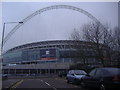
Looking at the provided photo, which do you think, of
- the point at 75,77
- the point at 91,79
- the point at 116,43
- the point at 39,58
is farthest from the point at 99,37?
the point at 39,58

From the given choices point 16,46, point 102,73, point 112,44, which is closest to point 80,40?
point 112,44

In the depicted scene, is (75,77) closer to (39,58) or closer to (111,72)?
(111,72)

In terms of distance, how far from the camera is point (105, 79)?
1490cm

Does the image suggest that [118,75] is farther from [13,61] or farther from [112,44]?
[13,61]

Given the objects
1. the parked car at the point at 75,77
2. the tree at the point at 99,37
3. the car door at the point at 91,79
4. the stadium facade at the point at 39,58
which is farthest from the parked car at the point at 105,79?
the stadium facade at the point at 39,58

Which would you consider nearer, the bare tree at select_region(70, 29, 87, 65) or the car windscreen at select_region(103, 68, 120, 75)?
the car windscreen at select_region(103, 68, 120, 75)

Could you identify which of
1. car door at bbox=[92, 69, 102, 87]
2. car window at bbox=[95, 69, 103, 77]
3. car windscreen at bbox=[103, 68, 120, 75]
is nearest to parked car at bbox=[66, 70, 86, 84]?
car door at bbox=[92, 69, 102, 87]

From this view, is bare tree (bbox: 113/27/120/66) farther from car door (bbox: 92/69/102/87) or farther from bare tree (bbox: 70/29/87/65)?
car door (bbox: 92/69/102/87)

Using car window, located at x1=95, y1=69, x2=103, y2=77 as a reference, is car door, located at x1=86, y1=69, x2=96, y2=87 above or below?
below

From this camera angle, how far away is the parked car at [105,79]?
1400 centimetres

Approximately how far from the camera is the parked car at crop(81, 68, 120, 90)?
14.0m

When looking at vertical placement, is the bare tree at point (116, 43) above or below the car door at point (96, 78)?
above

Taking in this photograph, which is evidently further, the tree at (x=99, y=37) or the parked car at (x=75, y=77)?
the tree at (x=99, y=37)

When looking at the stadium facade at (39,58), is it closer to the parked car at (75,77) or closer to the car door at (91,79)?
the parked car at (75,77)
